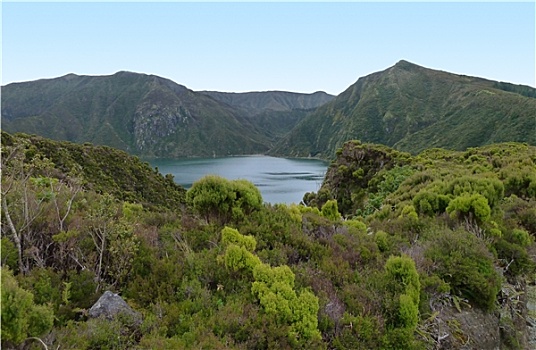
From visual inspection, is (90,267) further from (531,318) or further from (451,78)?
(451,78)

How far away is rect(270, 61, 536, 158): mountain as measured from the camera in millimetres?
84625

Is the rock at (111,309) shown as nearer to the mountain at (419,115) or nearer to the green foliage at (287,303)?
the green foliage at (287,303)

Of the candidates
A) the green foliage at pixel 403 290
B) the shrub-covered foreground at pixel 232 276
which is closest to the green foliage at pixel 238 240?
the shrub-covered foreground at pixel 232 276

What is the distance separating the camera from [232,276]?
17.5ft

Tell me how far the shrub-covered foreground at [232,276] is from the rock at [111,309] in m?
0.15

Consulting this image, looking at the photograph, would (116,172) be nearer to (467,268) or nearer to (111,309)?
(111,309)

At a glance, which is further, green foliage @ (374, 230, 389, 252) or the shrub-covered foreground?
green foliage @ (374, 230, 389, 252)

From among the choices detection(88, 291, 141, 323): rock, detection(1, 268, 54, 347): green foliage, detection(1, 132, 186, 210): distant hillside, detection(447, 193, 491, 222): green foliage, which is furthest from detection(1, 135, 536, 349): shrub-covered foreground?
detection(1, 132, 186, 210): distant hillside

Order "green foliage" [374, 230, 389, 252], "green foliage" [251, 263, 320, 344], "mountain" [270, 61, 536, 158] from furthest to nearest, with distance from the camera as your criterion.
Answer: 1. "mountain" [270, 61, 536, 158]
2. "green foliage" [374, 230, 389, 252]
3. "green foliage" [251, 263, 320, 344]

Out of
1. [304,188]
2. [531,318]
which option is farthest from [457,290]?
[304,188]

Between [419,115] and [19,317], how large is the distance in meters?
143

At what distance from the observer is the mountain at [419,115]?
84.6 meters

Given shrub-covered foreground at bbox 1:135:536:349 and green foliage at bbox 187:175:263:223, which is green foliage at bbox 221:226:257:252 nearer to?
shrub-covered foreground at bbox 1:135:536:349

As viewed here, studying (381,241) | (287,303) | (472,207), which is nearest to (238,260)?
(287,303)
